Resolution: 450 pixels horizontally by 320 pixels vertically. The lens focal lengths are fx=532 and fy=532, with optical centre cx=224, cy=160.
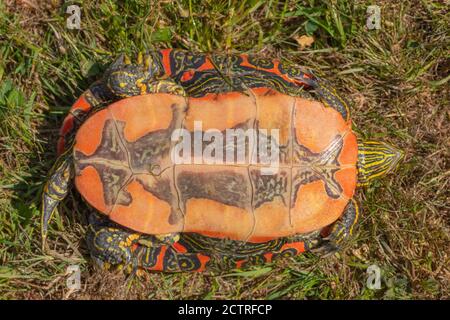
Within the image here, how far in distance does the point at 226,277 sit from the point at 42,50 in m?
1.90

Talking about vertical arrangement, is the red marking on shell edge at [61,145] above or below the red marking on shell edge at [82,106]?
below

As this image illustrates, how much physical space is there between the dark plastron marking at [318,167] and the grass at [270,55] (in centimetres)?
62

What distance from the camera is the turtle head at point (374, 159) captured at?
10.5 ft

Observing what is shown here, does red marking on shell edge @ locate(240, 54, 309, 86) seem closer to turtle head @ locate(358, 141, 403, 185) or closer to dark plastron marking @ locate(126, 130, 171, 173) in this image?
turtle head @ locate(358, 141, 403, 185)

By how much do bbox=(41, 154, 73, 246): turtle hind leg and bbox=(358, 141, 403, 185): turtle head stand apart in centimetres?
171

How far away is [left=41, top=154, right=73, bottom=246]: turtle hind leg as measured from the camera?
9.80 feet

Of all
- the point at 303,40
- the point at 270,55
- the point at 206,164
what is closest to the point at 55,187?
the point at 206,164

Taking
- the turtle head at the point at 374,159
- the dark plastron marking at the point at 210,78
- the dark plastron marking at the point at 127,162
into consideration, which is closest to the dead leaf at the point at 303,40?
the dark plastron marking at the point at 210,78

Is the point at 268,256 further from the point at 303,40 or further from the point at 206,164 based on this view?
the point at 303,40

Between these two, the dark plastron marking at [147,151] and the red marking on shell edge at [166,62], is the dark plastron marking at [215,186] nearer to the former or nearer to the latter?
the dark plastron marking at [147,151]

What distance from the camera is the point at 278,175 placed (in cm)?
280

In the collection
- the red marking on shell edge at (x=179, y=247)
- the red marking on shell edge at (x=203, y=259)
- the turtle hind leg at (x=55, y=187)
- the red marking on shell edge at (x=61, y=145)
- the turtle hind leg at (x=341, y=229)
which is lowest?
the red marking on shell edge at (x=203, y=259)

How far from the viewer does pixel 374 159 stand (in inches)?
127

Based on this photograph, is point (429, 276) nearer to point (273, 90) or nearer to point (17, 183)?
point (273, 90)
